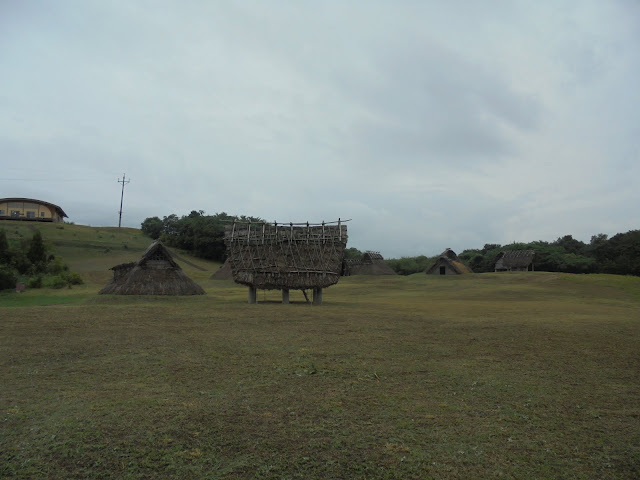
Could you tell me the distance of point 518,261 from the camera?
48.6 metres

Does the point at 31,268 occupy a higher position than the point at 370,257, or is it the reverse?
the point at 370,257

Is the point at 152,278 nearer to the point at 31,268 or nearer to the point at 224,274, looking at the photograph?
the point at 31,268

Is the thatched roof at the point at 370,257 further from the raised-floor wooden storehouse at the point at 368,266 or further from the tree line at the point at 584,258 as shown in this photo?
the tree line at the point at 584,258

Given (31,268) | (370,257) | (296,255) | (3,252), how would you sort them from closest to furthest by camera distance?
(296,255), (3,252), (31,268), (370,257)

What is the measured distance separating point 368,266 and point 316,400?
46391 millimetres

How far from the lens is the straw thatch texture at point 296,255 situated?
21.4 m

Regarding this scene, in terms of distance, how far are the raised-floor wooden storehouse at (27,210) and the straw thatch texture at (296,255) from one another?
49222 millimetres

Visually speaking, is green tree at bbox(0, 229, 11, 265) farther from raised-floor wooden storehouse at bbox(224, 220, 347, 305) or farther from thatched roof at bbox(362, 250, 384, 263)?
thatched roof at bbox(362, 250, 384, 263)

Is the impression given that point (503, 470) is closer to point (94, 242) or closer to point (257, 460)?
point (257, 460)

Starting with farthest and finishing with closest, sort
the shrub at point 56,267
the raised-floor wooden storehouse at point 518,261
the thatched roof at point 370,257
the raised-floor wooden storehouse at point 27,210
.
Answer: the raised-floor wooden storehouse at point 27,210, the thatched roof at point 370,257, the raised-floor wooden storehouse at point 518,261, the shrub at point 56,267

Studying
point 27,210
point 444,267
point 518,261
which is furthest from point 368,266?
point 27,210

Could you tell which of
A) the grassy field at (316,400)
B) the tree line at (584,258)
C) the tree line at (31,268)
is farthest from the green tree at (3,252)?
the tree line at (584,258)

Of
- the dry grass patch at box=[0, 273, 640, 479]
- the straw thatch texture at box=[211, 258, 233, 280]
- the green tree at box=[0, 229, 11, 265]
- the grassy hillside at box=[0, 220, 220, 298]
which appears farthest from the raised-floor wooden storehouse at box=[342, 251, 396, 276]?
the dry grass patch at box=[0, 273, 640, 479]

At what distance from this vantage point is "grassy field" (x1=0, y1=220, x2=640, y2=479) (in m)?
4.70
